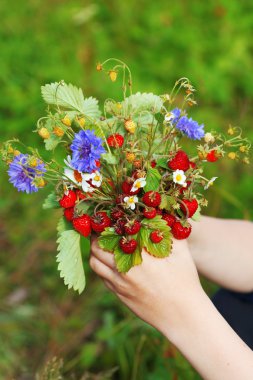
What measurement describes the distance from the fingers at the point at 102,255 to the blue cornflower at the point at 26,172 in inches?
6.7

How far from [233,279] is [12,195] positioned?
1100mm

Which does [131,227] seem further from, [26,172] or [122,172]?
[26,172]

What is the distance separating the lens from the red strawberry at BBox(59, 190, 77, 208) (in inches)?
37.4

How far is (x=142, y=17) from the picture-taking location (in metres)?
2.74

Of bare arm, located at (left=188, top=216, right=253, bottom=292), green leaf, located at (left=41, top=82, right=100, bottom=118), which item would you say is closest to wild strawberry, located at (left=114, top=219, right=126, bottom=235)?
green leaf, located at (left=41, top=82, right=100, bottom=118)

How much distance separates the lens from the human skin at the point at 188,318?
954mm

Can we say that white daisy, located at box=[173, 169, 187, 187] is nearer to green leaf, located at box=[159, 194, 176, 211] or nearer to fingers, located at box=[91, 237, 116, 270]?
green leaf, located at box=[159, 194, 176, 211]

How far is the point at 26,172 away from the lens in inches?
36.2

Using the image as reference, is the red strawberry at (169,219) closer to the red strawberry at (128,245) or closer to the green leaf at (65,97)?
the red strawberry at (128,245)

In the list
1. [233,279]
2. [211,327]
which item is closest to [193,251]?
[233,279]

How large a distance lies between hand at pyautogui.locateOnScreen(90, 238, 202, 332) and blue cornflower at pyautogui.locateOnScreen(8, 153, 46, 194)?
0.19 meters

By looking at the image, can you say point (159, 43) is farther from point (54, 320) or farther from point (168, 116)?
point (168, 116)

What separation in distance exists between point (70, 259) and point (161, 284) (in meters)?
0.18

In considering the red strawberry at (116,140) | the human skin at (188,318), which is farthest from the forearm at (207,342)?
the red strawberry at (116,140)
